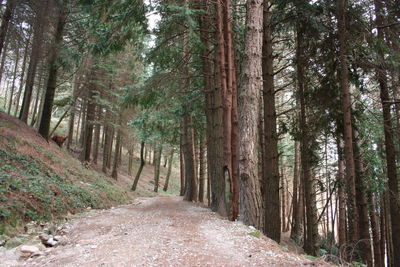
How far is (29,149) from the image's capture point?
11250 mm

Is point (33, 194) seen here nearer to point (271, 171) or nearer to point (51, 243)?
point (51, 243)

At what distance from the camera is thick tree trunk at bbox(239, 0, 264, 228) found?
6.12 meters

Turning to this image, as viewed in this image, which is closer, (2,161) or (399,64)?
(399,64)

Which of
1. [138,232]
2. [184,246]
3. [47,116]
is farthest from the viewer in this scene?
[47,116]

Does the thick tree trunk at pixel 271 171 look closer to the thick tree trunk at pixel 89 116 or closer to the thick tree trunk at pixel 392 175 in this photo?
the thick tree trunk at pixel 392 175

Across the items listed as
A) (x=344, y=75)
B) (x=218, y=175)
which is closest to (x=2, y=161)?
(x=218, y=175)

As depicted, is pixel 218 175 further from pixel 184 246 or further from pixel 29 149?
pixel 29 149

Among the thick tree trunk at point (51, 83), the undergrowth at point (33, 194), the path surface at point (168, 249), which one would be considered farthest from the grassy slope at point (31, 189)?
the thick tree trunk at point (51, 83)

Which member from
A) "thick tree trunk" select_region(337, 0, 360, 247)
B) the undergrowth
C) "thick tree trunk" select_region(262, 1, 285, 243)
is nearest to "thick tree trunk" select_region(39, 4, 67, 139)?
the undergrowth

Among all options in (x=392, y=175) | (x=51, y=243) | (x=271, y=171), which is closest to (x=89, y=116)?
(x=271, y=171)

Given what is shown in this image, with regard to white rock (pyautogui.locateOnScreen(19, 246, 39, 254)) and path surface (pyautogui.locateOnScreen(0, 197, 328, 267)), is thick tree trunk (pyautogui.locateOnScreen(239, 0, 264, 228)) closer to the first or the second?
path surface (pyautogui.locateOnScreen(0, 197, 328, 267))

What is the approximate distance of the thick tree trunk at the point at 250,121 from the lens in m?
6.12

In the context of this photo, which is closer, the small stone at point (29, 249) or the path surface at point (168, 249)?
the path surface at point (168, 249)

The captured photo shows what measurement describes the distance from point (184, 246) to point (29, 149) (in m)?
9.79
